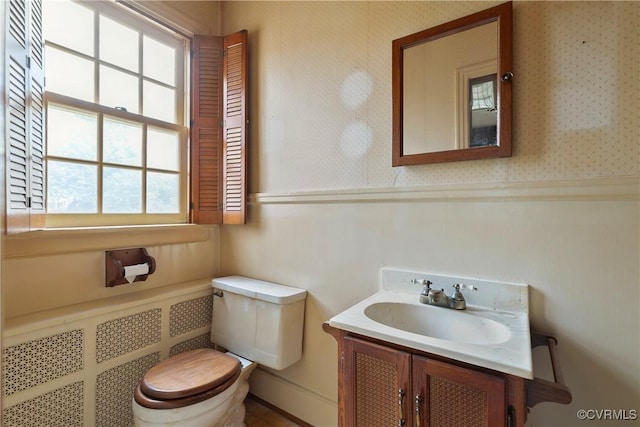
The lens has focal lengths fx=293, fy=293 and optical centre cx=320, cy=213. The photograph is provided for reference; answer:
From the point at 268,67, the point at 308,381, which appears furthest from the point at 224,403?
the point at 268,67

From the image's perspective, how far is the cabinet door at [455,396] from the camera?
802mm

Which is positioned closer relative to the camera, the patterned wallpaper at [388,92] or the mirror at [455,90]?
the patterned wallpaper at [388,92]

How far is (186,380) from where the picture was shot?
52.5 inches

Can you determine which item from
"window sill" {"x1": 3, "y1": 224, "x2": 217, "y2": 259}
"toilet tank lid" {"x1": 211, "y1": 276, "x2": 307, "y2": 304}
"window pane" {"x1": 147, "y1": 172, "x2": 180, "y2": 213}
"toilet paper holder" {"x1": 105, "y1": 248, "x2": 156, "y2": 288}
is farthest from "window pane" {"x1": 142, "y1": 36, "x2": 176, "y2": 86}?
"toilet tank lid" {"x1": 211, "y1": 276, "x2": 307, "y2": 304}

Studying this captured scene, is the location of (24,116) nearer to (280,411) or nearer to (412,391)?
(412,391)

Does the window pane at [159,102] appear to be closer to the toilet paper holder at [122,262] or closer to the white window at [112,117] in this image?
the white window at [112,117]

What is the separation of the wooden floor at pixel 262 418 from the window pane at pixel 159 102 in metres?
1.94

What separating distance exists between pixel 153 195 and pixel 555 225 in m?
2.09

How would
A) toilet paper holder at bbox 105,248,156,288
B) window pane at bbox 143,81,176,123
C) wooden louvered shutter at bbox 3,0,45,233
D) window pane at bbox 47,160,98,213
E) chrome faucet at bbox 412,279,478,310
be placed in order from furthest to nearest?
window pane at bbox 143,81,176,123, toilet paper holder at bbox 105,248,156,288, window pane at bbox 47,160,98,213, chrome faucet at bbox 412,279,478,310, wooden louvered shutter at bbox 3,0,45,233

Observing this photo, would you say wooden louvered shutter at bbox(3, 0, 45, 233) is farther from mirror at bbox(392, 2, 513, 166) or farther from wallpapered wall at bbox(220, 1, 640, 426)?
mirror at bbox(392, 2, 513, 166)

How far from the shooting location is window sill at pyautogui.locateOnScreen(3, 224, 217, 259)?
130 cm

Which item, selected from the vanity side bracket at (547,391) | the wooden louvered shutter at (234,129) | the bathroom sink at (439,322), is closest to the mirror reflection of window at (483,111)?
the bathroom sink at (439,322)

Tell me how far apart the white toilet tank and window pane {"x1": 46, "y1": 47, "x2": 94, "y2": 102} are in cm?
128

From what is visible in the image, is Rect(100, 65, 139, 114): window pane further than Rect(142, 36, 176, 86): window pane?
No
